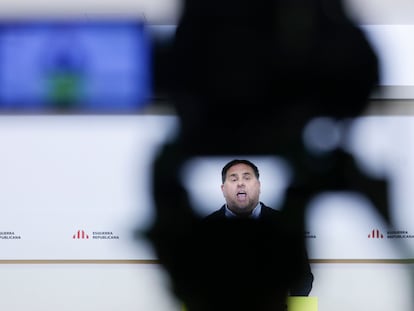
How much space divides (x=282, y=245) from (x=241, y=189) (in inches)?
8.8

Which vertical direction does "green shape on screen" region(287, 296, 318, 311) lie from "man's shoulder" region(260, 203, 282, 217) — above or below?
below

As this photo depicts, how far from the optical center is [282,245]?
172 centimetres

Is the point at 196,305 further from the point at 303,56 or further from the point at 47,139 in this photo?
the point at 303,56

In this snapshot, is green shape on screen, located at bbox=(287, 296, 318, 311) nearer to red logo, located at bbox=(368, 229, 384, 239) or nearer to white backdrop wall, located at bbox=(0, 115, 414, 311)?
white backdrop wall, located at bbox=(0, 115, 414, 311)

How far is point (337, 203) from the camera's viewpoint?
67.6 inches

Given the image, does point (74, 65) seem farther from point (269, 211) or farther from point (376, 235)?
point (376, 235)

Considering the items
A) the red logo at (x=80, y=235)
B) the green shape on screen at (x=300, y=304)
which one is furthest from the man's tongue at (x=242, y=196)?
the red logo at (x=80, y=235)

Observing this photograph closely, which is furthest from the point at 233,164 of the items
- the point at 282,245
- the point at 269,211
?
the point at 282,245

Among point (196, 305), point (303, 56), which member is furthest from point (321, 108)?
point (196, 305)

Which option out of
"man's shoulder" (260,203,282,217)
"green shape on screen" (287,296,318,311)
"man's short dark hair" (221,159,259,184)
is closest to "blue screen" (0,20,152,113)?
"man's short dark hair" (221,159,259,184)

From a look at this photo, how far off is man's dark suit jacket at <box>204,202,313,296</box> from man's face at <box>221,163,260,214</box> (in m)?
0.03

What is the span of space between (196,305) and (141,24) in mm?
921

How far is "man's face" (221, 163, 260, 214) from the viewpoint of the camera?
170 centimetres

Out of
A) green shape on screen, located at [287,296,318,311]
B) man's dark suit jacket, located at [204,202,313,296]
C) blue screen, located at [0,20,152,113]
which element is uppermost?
blue screen, located at [0,20,152,113]
